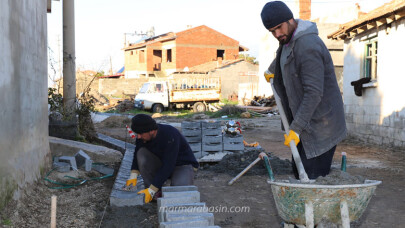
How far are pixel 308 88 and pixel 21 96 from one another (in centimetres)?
338

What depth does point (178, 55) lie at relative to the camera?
40781 millimetres

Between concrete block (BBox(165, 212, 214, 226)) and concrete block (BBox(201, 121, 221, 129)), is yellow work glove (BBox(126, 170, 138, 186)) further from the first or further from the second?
concrete block (BBox(201, 121, 221, 129))

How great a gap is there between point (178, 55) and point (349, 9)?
72.5 feet

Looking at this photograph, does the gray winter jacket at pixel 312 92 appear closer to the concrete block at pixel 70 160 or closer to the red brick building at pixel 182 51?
the concrete block at pixel 70 160

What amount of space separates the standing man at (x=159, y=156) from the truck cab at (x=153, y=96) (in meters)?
19.4

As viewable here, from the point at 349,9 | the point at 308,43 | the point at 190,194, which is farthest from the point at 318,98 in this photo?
the point at 349,9

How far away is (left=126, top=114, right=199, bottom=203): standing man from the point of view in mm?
4426

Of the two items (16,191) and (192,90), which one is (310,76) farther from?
(192,90)

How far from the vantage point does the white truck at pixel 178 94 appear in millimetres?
24266

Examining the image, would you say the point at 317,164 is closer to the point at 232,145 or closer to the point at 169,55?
the point at 232,145

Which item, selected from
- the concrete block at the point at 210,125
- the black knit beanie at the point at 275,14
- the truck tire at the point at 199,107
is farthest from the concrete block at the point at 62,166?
the truck tire at the point at 199,107

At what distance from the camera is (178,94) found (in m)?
24.6

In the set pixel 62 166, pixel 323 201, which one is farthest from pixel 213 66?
pixel 323 201

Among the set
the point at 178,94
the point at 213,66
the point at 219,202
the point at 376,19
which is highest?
the point at 213,66
